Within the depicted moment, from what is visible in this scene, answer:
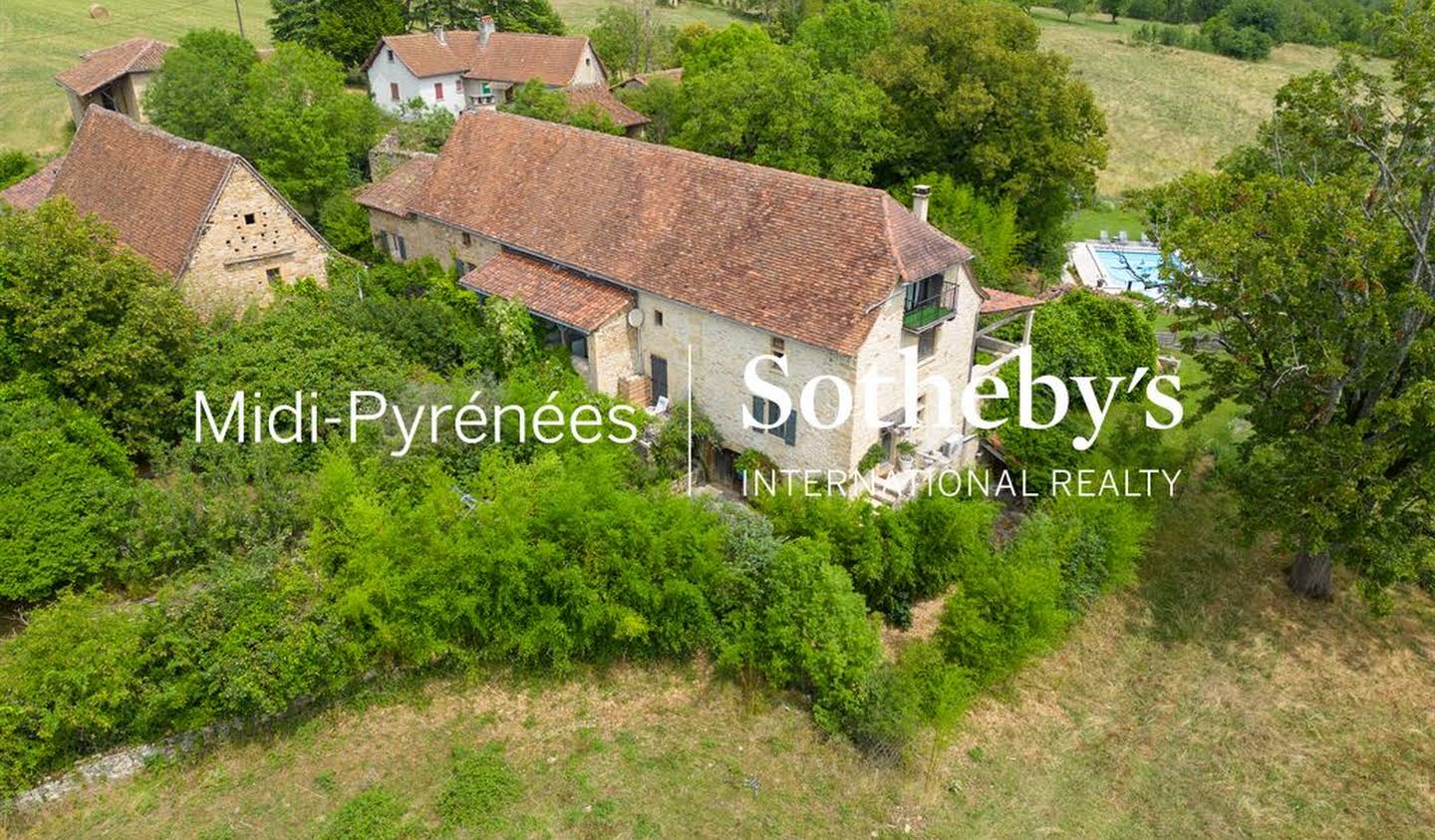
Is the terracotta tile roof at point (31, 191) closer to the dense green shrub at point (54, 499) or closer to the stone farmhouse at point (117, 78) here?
the stone farmhouse at point (117, 78)

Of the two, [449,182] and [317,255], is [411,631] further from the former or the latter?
[449,182]

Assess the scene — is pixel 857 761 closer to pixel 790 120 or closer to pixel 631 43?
pixel 790 120

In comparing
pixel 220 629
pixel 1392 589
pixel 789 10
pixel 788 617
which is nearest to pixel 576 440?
pixel 788 617

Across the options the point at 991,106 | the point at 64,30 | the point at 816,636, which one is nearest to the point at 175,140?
the point at 816,636

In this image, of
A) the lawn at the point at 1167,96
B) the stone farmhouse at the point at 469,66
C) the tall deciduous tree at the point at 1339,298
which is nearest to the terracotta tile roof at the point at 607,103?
the stone farmhouse at the point at 469,66

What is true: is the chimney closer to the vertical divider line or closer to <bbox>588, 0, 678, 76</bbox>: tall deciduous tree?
the vertical divider line

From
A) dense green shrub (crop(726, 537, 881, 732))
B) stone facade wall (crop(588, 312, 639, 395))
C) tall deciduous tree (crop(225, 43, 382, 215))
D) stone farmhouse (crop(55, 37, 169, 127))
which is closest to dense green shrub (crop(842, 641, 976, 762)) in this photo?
dense green shrub (crop(726, 537, 881, 732))
